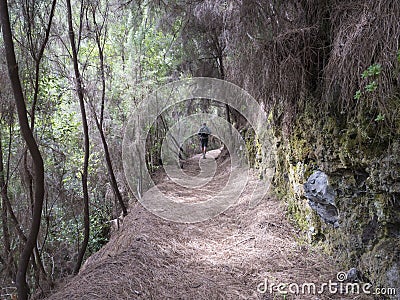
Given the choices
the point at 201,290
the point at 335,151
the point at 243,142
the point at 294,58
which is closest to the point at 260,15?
the point at 294,58

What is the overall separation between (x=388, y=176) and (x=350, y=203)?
1.83 feet

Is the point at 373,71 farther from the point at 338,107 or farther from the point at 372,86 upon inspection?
the point at 338,107

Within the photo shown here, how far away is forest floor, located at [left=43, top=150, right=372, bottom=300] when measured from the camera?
268 centimetres

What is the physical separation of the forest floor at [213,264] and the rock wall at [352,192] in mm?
241

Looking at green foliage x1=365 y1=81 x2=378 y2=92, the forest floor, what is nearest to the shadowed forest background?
green foliage x1=365 y1=81 x2=378 y2=92

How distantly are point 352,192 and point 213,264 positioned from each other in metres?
1.60

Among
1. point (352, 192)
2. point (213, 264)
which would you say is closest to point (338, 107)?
point (352, 192)

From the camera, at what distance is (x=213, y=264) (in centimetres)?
324

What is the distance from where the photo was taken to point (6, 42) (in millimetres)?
3023

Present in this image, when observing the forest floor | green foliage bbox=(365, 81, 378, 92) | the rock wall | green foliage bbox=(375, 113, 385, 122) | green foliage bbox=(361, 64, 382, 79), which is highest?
green foliage bbox=(361, 64, 382, 79)

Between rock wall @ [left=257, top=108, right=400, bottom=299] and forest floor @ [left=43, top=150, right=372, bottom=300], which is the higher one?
→ rock wall @ [left=257, top=108, right=400, bottom=299]

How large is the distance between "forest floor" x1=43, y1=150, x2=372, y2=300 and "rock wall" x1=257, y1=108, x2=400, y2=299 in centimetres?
24

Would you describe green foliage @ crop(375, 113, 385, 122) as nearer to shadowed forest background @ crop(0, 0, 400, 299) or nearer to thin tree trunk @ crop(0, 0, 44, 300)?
shadowed forest background @ crop(0, 0, 400, 299)

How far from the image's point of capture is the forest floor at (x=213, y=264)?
2.68m
